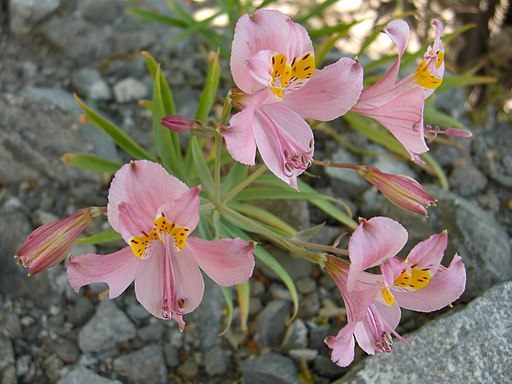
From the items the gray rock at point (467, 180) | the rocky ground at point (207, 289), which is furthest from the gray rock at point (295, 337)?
the gray rock at point (467, 180)

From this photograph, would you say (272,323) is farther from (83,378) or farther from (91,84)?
(91,84)

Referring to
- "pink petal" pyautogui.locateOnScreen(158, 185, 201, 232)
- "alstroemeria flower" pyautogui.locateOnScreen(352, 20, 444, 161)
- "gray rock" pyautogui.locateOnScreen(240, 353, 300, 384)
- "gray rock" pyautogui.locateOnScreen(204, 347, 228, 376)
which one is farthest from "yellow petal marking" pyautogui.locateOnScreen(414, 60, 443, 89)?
"gray rock" pyautogui.locateOnScreen(204, 347, 228, 376)

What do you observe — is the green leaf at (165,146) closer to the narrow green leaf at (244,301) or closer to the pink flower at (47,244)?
the narrow green leaf at (244,301)

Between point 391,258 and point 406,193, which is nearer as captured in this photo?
point 391,258

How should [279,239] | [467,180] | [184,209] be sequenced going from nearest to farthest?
1. [184,209]
2. [279,239]
3. [467,180]

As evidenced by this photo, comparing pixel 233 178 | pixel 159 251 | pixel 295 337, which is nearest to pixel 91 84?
pixel 233 178

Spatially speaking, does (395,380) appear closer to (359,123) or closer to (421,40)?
(359,123)

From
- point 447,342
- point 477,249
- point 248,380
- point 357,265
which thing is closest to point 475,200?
point 477,249
